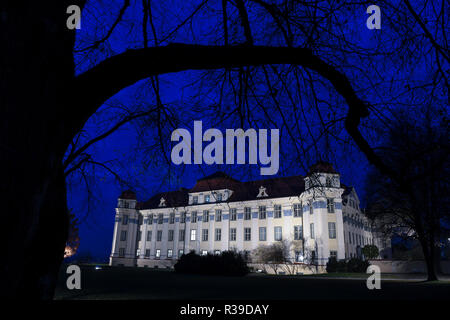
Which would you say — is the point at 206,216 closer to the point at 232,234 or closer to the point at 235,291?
the point at 232,234

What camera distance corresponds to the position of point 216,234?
53062 millimetres

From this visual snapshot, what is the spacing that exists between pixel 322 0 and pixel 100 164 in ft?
16.8

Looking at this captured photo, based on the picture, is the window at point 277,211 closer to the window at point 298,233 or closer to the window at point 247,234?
the window at point 298,233

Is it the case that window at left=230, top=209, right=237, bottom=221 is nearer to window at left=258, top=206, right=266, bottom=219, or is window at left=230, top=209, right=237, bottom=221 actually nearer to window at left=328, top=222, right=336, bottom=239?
window at left=258, top=206, right=266, bottom=219

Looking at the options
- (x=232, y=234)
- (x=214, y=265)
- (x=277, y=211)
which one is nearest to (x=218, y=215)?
(x=232, y=234)

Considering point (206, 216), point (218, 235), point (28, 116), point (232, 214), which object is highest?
point (232, 214)

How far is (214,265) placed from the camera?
2756 centimetres

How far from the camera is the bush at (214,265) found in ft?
89.8

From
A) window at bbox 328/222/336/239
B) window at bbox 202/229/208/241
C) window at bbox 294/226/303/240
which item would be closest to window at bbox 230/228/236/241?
window at bbox 202/229/208/241

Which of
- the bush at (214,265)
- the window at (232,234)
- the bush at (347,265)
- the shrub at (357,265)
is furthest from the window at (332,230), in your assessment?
the bush at (214,265)

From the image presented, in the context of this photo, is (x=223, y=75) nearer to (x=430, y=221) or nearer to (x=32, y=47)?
(x=32, y=47)

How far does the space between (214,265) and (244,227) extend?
23.6 metres

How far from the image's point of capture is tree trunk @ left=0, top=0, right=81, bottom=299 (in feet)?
6.55
